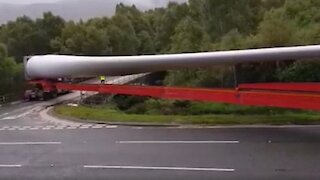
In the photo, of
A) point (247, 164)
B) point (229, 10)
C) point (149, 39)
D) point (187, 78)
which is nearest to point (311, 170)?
point (247, 164)

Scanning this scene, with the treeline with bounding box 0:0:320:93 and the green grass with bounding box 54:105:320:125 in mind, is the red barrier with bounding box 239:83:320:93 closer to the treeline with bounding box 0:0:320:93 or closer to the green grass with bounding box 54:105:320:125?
the green grass with bounding box 54:105:320:125

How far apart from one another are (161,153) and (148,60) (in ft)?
7.92

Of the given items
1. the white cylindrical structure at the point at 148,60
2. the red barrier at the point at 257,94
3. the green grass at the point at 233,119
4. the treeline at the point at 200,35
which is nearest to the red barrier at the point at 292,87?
the red barrier at the point at 257,94

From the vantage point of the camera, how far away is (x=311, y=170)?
10.7m

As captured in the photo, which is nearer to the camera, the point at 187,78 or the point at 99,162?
the point at 99,162

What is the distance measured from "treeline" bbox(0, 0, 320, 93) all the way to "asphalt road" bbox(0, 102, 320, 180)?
16.9ft

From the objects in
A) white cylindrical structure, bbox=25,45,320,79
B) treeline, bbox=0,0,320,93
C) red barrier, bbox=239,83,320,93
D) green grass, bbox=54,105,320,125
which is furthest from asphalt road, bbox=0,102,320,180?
treeline, bbox=0,0,320,93

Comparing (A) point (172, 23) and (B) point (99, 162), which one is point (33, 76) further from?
(A) point (172, 23)

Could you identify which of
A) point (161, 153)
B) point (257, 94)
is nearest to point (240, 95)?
point (257, 94)

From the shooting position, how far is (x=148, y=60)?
1345cm

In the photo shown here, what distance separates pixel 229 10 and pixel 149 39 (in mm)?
29781

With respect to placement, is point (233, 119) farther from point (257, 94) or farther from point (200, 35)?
point (200, 35)

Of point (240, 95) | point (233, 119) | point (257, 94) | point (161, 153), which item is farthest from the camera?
point (233, 119)

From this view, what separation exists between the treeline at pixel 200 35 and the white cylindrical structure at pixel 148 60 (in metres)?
6.87
